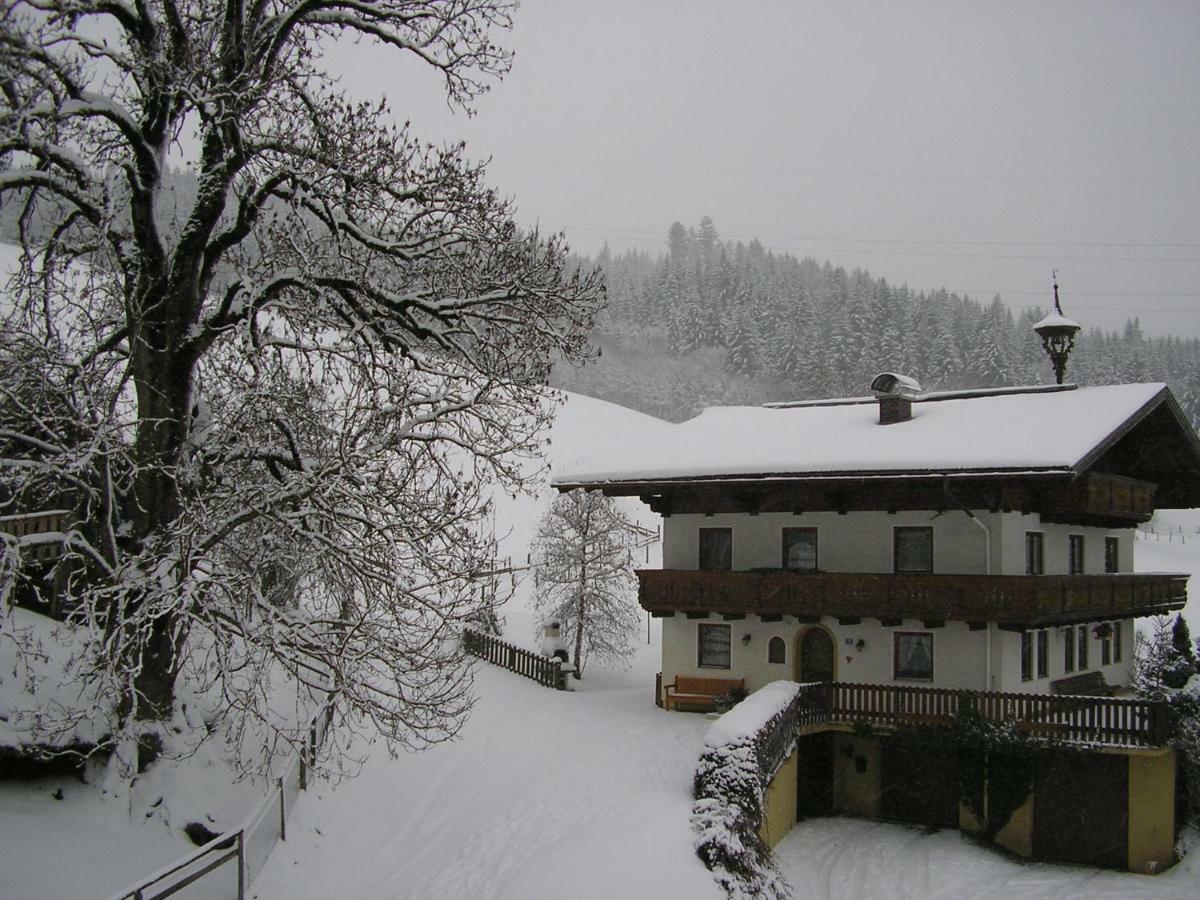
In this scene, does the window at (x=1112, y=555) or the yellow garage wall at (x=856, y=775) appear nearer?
the yellow garage wall at (x=856, y=775)

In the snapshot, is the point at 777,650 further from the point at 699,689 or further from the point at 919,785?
the point at 919,785

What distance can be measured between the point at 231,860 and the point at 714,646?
16489 millimetres

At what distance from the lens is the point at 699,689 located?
1014 inches

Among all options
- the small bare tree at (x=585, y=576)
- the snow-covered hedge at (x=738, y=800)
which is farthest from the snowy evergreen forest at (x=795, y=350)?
the snow-covered hedge at (x=738, y=800)

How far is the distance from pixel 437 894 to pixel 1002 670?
48.3 ft

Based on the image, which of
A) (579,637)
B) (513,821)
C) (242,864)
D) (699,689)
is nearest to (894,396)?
(699,689)

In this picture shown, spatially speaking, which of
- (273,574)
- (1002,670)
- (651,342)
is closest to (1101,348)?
(651,342)

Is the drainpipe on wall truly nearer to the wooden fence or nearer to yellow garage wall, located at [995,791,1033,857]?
yellow garage wall, located at [995,791,1033,857]

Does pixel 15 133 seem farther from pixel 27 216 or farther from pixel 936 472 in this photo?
pixel 936 472

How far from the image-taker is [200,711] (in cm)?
1445

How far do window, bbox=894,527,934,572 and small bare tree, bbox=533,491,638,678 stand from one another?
522 inches

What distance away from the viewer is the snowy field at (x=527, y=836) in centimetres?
1195

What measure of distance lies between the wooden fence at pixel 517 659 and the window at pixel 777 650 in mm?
6295

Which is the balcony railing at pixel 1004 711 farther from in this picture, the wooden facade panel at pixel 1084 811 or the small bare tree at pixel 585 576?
the small bare tree at pixel 585 576
